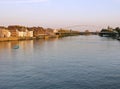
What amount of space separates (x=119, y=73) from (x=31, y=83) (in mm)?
5628

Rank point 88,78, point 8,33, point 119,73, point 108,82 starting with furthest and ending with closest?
point 8,33 < point 119,73 < point 88,78 < point 108,82

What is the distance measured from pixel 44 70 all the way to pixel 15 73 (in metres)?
2.00

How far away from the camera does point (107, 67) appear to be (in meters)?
19.3

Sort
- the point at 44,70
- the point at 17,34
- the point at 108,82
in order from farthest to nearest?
the point at 17,34 < the point at 44,70 < the point at 108,82

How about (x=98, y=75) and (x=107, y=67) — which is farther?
(x=107, y=67)

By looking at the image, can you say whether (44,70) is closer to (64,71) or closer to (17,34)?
(64,71)

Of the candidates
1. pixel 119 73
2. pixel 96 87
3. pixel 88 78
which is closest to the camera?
pixel 96 87

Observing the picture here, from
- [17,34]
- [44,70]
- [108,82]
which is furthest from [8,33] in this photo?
[108,82]

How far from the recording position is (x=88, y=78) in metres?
15.6

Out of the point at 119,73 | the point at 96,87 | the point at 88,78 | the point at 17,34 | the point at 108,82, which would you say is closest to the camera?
the point at 96,87

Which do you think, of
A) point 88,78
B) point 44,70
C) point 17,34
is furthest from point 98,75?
point 17,34

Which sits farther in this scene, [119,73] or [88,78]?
[119,73]

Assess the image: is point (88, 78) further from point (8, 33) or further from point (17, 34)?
point (17, 34)

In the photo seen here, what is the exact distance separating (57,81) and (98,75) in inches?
110
